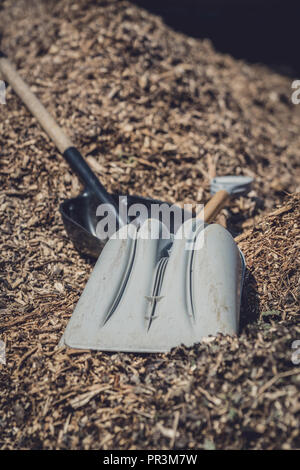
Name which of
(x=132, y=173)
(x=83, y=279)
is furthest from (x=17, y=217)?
(x=132, y=173)

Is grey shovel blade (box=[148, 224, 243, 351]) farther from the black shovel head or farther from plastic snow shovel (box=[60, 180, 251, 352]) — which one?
the black shovel head

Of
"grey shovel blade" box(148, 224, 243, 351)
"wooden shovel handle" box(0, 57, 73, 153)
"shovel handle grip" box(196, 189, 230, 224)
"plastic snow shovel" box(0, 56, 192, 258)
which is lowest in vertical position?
"shovel handle grip" box(196, 189, 230, 224)

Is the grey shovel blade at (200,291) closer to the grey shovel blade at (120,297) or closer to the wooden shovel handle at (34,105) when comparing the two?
the grey shovel blade at (120,297)

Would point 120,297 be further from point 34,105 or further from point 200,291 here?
point 34,105

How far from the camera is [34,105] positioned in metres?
3.92

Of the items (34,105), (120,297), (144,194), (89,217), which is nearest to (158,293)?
(120,297)

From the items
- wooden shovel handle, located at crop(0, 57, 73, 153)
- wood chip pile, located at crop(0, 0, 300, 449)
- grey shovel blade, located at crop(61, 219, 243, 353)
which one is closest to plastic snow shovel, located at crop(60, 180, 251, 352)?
grey shovel blade, located at crop(61, 219, 243, 353)

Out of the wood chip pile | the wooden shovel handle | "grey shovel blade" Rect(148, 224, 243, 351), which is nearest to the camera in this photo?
the wood chip pile

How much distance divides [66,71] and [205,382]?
3.46 metres

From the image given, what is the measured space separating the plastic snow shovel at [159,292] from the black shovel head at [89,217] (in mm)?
489

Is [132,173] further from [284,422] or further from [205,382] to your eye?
[284,422]

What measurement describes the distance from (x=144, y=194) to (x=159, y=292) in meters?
1.45

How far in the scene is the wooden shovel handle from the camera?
3695 mm

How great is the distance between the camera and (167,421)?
2.01 m
